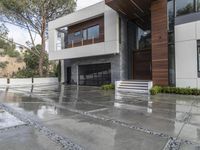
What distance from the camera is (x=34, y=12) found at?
25.4 metres

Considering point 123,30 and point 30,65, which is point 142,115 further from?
point 30,65

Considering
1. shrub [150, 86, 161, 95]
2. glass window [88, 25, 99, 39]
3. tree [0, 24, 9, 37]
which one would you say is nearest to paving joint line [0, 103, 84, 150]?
shrub [150, 86, 161, 95]

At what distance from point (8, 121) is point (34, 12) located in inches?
878

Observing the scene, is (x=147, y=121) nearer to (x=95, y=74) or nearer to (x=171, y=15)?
(x=171, y=15)

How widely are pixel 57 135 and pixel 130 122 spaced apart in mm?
2204

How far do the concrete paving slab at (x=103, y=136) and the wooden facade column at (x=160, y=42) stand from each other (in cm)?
823

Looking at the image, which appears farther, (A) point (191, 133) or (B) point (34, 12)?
(B) point (34, 12)

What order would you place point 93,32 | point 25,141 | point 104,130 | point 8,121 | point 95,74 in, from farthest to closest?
point 95,74 → point 93,32 → point 8,121 → point 104,130 → point 25,141

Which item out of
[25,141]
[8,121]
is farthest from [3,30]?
[25,141]

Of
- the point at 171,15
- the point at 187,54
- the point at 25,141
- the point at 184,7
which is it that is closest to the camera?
the point at 25,141

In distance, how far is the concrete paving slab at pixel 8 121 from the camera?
547 cm

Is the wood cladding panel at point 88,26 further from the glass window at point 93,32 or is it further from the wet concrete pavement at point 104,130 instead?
the wet concrete pavement at point 104,130

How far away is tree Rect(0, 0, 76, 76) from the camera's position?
79.9 ft

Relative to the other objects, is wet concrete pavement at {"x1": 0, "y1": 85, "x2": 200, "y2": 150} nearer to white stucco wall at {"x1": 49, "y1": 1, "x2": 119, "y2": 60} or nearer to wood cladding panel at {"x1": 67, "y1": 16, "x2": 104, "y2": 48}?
white stucco wall at {"x1": 49, "y1": 1, "x2": 119, "y2": 60}
